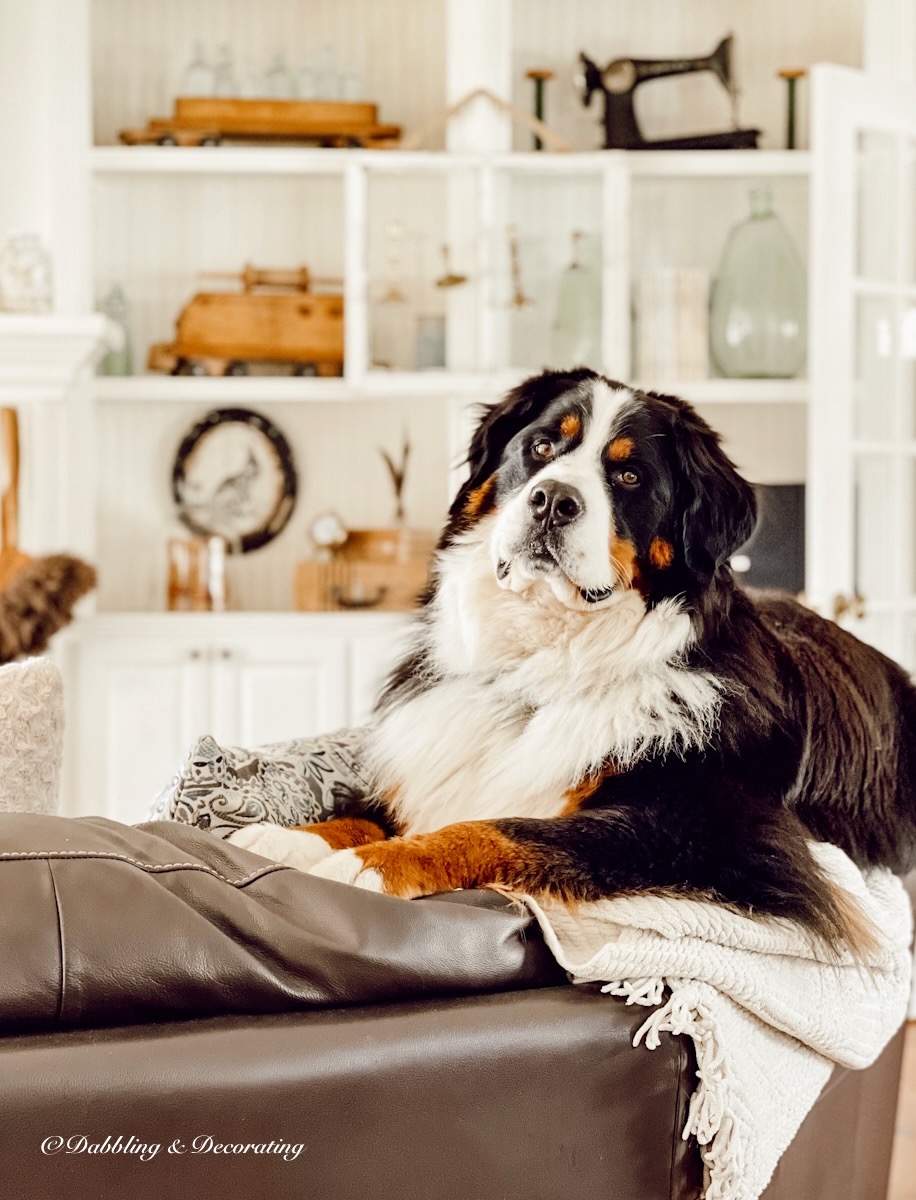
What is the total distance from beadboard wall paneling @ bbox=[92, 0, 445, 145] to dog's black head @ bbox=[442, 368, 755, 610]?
2904mm

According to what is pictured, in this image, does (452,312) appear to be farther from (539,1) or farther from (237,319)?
(539,1)

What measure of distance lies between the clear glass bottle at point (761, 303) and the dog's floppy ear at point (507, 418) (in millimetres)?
2316

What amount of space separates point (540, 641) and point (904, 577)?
2.40 meters

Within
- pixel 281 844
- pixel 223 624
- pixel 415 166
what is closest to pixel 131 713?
pixel 223 624

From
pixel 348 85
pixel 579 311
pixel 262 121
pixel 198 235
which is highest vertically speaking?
pixel 348 85

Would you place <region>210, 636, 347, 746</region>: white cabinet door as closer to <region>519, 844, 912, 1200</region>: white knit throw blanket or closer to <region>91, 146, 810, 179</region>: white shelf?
<region>91, 146, 810, 179</region>: white shelf

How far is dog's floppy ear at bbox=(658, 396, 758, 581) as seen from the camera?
156cm

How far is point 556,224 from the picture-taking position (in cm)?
385

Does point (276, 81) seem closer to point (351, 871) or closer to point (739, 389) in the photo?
point (739, 389)

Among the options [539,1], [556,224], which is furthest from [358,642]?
[539,1]

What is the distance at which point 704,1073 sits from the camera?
1.08 metres

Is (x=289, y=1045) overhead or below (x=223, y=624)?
overhead

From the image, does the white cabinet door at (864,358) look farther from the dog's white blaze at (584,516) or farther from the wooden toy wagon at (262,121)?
the dog's white blaze at (584,516)

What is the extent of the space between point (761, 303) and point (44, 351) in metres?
1.93
